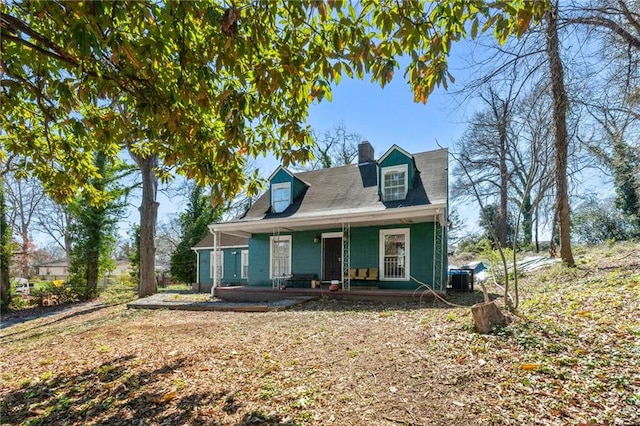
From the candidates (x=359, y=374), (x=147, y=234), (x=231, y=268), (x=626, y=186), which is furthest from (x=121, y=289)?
(x=626, y=186)

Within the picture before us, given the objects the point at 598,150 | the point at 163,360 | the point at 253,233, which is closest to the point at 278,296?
the point at 253,233

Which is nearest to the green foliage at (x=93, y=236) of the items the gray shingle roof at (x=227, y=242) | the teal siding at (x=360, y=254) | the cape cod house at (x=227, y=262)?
the gray shingle roof at (x=227, y=242)

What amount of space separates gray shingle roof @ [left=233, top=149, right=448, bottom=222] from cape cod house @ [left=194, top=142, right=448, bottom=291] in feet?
0.12

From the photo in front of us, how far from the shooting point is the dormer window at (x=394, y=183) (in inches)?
467

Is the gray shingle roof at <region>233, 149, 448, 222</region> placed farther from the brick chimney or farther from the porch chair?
the porch chair

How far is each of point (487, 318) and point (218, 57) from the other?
4.73 meters

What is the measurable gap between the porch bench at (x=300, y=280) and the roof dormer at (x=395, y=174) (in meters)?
3.99

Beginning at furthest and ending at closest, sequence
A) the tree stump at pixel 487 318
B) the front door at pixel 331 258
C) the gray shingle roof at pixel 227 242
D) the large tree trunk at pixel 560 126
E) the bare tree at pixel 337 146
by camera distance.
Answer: the bare tree at pixel 337 146
the gray shingle roof at pixel 227 242
the front door at pixel 331 258
the large tree trunk at pixel 560 126
the tree stump at pixel 487 318

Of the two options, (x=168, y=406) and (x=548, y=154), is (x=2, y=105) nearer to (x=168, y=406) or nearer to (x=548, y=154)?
(x=168, y=406)

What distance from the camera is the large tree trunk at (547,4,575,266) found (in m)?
7.66

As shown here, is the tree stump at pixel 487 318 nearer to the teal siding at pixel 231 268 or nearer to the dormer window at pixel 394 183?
the dormer window at pixel 394 183

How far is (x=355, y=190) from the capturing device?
520 inches

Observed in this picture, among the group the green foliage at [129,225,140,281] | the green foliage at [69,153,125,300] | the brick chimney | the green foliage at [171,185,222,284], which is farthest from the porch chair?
the green foliage at [129,225,140,281]

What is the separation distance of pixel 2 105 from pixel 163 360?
4.05 m
